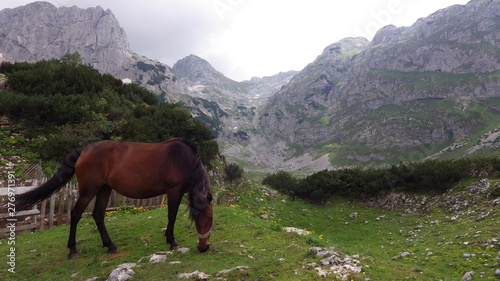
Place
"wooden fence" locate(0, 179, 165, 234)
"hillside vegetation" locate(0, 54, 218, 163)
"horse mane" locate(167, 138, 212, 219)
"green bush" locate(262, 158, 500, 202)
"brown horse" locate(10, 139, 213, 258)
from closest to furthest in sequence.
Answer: "brown horse" locate(10, 139, 213, 258) < "horse mane" locate(167, 138, 212, 219) < "wooden fence" locate(0, 179, 165, 234) < "hillside vegetation" locate(0, 54, 218, 163) < "green bush" locate(262, 158, 500, 202)

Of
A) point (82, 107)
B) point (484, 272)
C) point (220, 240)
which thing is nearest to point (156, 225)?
point (220, 240)

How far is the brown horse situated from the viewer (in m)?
7.72

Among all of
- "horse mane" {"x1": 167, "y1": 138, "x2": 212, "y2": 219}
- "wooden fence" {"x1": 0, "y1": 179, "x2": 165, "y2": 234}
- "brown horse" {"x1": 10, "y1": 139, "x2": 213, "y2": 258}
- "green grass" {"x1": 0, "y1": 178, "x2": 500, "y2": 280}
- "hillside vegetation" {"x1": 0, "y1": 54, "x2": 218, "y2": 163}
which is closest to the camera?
"green grass" {"x1": 0, "y1": 178, "x2": 500, "y2": 280}

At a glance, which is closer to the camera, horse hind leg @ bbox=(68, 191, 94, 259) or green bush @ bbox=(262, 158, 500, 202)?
horse hind leg @ bbox=(68, 191, 94, 259)

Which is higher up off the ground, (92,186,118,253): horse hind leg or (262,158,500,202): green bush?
(92,186,118,253): horse hind leg

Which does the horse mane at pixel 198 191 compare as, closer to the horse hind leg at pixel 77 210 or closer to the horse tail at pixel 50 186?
the horse hind leg at pixel 77 210

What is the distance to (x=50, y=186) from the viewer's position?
782 cm

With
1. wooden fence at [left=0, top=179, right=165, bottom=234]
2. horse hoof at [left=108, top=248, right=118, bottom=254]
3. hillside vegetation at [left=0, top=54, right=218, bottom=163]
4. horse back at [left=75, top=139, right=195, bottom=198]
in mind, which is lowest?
horse hoof at [left=108, top=248, right=118, bottom=254]

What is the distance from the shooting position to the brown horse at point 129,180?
304 inches

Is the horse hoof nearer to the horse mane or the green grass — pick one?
the green grass

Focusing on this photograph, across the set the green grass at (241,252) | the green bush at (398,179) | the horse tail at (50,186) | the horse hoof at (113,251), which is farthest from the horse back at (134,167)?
the green bush at (398,179)

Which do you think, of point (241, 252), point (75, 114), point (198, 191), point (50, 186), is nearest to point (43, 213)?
point (50, 186)

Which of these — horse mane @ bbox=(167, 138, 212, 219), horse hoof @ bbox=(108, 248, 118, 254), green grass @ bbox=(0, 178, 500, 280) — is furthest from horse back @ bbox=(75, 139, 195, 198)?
horse hoof @ bbox=(108, 248, 118, 254)

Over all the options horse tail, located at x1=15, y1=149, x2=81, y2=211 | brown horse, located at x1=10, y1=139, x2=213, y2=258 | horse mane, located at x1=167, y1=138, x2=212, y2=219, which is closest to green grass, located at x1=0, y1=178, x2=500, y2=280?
brown horse, located at x1=10, y1=139, x2=213, y2=258
